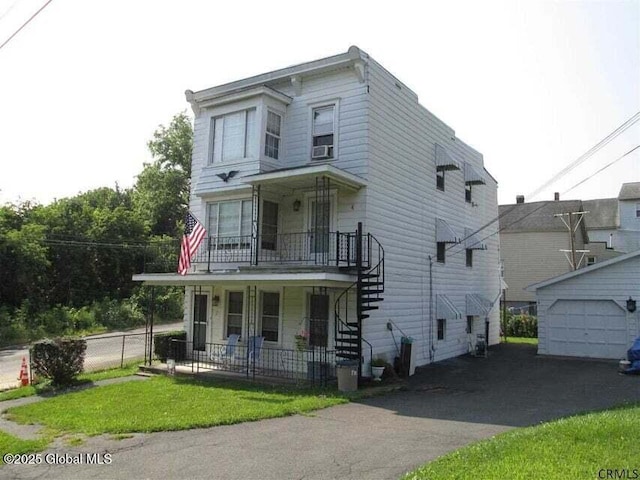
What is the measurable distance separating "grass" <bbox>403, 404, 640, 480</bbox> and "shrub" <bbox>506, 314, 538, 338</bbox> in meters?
24.1

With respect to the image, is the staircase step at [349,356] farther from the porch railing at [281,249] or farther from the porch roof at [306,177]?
the porch roof at [306,177]

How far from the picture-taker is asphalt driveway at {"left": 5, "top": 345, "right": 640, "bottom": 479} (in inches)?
261

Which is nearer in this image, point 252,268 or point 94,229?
point 252,268

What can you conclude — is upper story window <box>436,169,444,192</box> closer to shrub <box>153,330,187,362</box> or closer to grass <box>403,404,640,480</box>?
shrub <box>153,330,187,362</box>

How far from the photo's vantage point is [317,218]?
15.3 meters

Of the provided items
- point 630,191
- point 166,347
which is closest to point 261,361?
point 166,347

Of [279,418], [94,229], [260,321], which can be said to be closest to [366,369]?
[260,321]

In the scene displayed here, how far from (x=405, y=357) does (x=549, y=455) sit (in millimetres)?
9246

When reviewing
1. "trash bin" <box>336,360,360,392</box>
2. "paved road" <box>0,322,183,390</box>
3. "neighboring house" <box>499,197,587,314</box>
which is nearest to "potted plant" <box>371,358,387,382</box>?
"trash bin" <box>336,360,360,392</box>

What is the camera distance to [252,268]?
1459 cm

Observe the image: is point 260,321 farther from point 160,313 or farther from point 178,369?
point 160,313

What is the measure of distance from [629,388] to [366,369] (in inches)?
271

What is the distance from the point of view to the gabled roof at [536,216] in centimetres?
3791

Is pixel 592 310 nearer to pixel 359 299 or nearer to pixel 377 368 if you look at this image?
pixel 377 368
